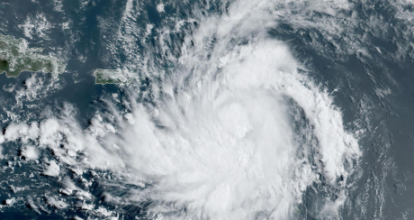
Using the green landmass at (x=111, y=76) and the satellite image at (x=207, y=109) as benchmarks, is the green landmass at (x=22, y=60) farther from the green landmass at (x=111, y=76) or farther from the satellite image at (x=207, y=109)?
the green landmass at (x=111, y=76)

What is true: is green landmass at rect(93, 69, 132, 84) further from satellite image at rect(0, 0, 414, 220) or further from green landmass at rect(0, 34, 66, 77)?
green landmass at rect(0, 34, 66, 77)

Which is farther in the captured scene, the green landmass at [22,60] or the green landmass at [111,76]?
the green landmass at [111,76]

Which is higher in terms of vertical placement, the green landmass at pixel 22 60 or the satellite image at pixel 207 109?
the green landmass at pixel 22 60

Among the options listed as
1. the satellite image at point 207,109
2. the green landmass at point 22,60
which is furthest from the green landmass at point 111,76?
the green landmass at point 22,60

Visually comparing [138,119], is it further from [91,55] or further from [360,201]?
[360,201]
